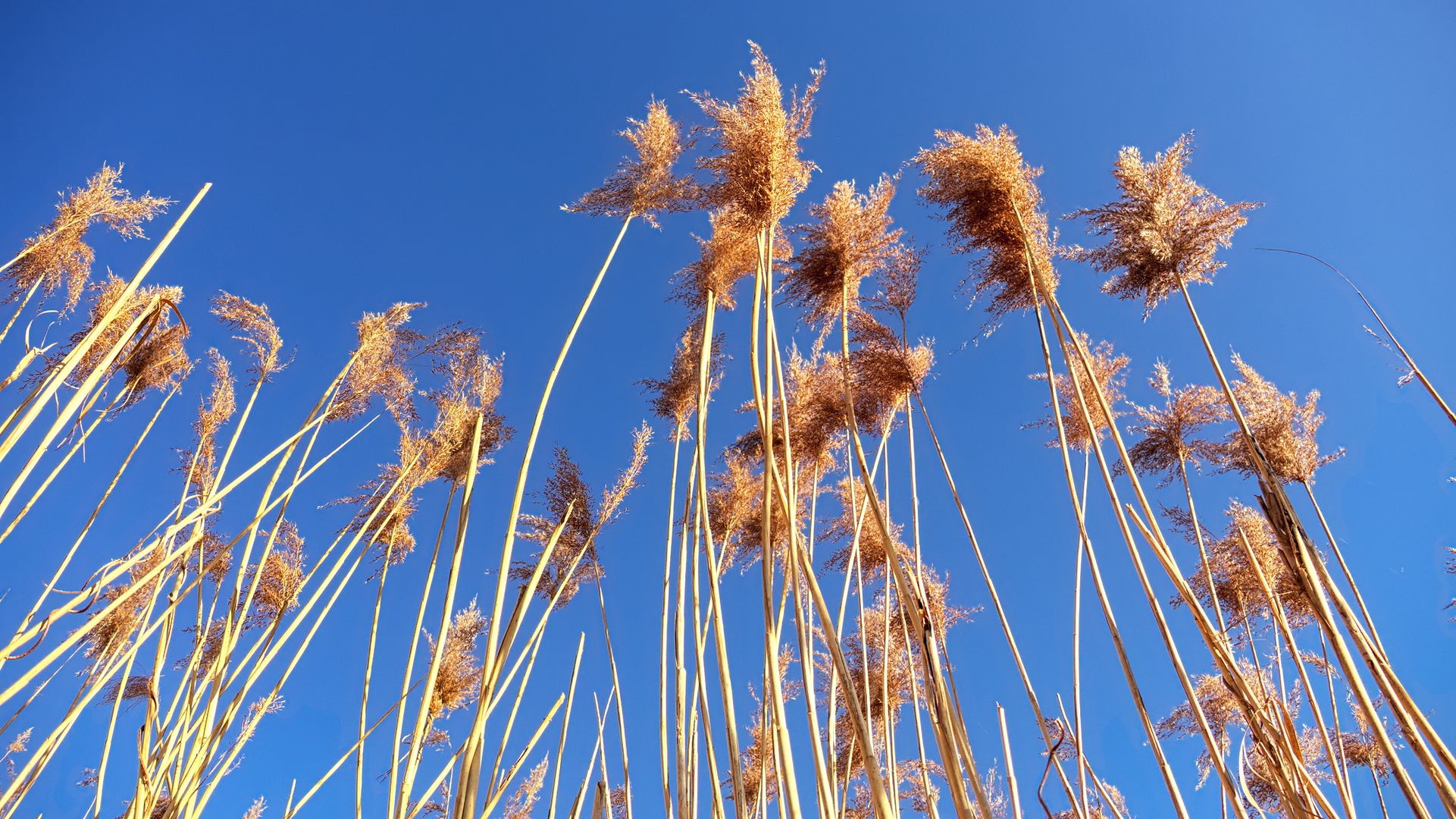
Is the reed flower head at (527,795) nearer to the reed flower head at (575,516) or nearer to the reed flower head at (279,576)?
the reed flower head at (575,516)

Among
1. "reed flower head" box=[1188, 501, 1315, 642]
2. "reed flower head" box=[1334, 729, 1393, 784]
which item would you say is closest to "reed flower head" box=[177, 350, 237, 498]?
"reed flower head" box=[1188, 501, 1315, 642]

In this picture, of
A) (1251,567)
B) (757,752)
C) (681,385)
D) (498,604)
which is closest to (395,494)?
(681,385)

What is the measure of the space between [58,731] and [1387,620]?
14762mm

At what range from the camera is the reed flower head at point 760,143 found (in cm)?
276

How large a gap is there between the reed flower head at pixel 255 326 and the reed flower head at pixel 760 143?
226cm

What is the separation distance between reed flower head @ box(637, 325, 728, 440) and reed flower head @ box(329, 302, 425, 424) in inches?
46.0

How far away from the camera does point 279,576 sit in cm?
406

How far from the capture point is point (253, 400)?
3.23 meters

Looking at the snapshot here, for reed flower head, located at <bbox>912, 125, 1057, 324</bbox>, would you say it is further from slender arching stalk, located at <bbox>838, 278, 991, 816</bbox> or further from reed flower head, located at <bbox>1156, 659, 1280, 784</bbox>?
reed flower head, located at <bbox>1156, 659, 1280, 784</bbox>

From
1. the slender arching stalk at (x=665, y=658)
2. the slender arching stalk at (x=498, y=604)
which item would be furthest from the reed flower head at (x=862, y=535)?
the slender arching stalk at (x=498, y=604)

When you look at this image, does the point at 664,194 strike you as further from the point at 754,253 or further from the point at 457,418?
the point at 457,418

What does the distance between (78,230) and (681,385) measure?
3.17 m

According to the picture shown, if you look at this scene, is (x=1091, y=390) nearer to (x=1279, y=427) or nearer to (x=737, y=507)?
(x=1279, y=427)

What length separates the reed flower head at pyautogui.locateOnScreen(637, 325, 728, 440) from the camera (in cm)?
386
